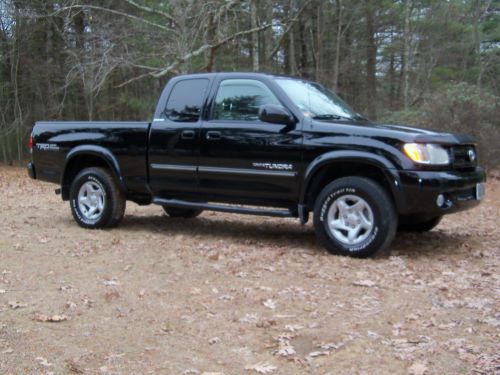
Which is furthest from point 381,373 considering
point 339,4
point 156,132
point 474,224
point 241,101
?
point 339,4

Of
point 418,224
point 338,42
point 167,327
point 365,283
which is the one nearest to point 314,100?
point 418,224

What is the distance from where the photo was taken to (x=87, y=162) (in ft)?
27.8

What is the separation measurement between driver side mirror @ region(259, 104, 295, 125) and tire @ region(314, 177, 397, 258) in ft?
2.78

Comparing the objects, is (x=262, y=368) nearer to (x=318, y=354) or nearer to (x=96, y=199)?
(x=318, y=354)

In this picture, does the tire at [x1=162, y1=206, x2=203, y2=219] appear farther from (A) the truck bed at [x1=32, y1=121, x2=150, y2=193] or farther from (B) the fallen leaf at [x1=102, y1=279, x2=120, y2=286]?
(B) the fallen leaf at [x1=102, y1=279, x2=120, y2=286]

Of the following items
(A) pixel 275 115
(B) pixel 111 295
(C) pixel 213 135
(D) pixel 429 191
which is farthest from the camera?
(C) pixel 213 135

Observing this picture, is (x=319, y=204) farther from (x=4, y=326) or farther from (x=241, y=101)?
(x=4, y=326)

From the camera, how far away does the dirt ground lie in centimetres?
375

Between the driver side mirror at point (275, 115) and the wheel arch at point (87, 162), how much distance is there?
2383 millimetres

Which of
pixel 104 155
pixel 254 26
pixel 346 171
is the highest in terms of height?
pixel 254 26

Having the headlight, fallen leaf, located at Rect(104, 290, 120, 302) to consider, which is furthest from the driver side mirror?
fallen leaf, located at Rect(104, 290, 120, 302)

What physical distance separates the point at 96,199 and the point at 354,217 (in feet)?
12.4

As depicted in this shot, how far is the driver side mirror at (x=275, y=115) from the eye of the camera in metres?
6.48

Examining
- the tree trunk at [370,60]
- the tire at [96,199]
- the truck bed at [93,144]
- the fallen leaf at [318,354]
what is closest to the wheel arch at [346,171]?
the truck bed at [93,144]
